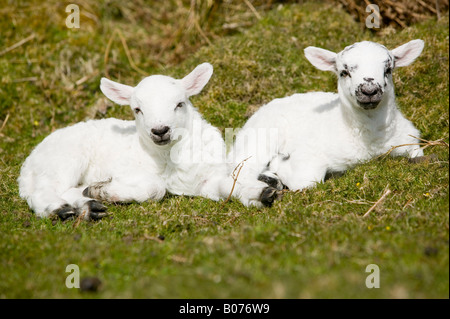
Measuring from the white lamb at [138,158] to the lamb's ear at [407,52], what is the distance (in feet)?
8.26

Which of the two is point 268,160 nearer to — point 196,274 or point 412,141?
point 412,141

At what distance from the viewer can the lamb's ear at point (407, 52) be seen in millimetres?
7148

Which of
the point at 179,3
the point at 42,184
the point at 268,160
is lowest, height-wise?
the point at 42,184

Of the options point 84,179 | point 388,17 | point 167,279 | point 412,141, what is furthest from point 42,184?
point 388,17

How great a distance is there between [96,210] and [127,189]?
61cm

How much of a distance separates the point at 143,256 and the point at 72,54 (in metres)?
8.03

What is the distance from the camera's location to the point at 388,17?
36.3 feet

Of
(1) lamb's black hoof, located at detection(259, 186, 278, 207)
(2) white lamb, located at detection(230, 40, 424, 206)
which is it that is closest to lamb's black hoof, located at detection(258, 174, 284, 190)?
(2) white lamb, located at detection(230, 40, 424, 206)

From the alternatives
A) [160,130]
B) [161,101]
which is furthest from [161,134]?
[161,101]

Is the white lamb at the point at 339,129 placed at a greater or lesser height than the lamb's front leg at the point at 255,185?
greater

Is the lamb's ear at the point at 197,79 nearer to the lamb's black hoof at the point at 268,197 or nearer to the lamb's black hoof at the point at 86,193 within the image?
the lamb's black hoof at the point at 268,197

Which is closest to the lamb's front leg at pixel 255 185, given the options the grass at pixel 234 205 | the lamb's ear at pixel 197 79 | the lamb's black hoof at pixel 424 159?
the grass at pixel 234 205

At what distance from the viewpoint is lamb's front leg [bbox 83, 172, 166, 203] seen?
718 cm

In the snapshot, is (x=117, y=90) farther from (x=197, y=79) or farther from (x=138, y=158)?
(x=197, y=79)
